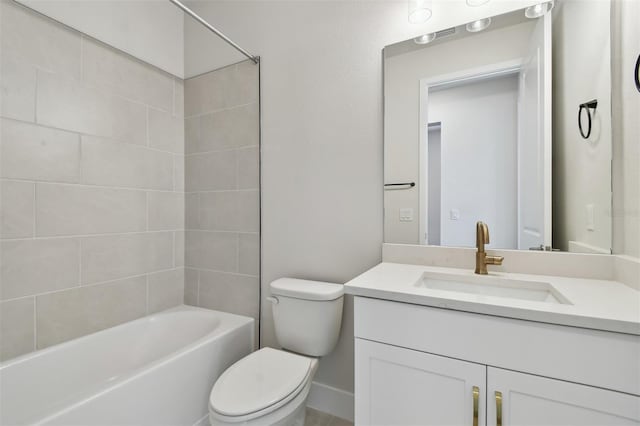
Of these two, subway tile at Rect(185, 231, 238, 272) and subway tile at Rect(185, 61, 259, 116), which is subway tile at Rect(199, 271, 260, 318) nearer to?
subway tile at Rect(185, 231, 238, 272)

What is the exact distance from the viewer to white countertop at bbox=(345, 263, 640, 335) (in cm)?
71

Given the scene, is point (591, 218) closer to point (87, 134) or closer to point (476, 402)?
point (476, 402)

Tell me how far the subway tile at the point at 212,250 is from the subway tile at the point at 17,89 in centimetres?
106

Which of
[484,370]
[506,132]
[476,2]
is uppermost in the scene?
[476,2]

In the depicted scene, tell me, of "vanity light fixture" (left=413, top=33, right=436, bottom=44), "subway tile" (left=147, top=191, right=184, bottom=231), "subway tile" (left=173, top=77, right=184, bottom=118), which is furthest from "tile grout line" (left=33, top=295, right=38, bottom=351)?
"vanity light fixture" (left=413, top=33, right=436, bottom=44)

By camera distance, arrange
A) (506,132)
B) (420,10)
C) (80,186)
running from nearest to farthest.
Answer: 1. (506,132)
2. (420,10)
3. (80,186)

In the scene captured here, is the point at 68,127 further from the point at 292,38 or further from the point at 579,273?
the point at 579,273

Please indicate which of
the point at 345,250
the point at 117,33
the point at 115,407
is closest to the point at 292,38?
the point at 117,33

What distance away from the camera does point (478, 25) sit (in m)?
1.30

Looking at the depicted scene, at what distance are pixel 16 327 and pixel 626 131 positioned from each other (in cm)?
262

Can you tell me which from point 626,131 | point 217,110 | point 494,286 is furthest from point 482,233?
point 217,110

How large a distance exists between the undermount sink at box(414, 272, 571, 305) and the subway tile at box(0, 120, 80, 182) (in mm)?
1784

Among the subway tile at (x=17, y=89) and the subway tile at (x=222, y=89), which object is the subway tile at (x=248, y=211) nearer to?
the subway tile at (x=222, y=89)

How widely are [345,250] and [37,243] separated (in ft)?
4.97
